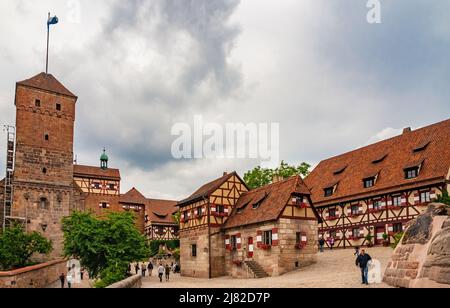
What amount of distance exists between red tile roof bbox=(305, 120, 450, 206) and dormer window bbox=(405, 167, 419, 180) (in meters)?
0.28

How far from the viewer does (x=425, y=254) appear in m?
13.9

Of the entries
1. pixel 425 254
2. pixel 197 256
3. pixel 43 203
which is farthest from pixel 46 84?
pixel 425 254

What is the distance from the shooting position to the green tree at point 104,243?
31.2 metres

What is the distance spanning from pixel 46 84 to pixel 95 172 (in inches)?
746

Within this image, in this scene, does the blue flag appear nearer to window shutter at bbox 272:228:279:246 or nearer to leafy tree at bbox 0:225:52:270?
leafy tree at bbox 0:225:52:270

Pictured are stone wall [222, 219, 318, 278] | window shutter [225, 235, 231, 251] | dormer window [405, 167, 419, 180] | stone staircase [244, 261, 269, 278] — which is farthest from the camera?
window shutter [225, 235, 231, 251]

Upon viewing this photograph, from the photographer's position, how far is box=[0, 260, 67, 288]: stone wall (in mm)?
28438

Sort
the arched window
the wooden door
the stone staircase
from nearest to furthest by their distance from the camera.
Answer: the stone staircase < the wooden door < the arched window

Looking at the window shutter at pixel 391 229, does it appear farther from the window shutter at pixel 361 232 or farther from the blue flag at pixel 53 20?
the blue flag at pixel 53 20

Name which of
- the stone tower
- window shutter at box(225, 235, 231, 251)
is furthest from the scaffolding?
window shutter at box(225, 235, 231, 251)

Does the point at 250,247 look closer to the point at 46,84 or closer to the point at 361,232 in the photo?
the point at 361,232

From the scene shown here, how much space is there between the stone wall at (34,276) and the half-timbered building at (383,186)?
20973mm

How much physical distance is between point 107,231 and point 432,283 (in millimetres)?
23212

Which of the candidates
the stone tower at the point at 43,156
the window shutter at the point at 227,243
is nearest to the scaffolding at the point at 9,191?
the stone tower at the point at 43,156
